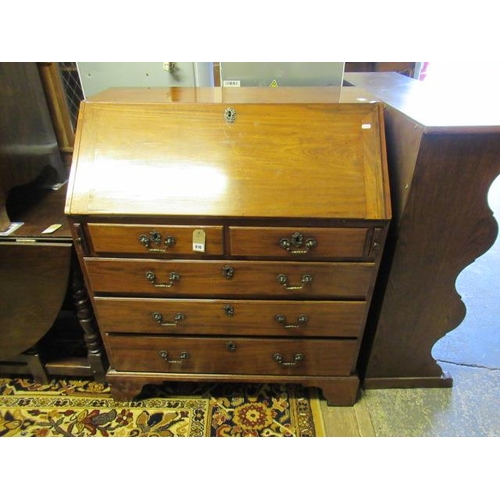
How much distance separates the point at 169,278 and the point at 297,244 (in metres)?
0.43

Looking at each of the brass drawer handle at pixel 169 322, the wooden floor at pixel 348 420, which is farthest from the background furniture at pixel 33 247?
the wooden floor at pixel 348 420

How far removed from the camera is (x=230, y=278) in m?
1.06

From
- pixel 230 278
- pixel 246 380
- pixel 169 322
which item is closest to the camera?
pixel 230 278

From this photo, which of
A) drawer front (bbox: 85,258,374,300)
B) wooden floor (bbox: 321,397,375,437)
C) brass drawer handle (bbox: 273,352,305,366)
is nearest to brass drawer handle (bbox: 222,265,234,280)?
drawer front (bbox: 85,258,374,300)

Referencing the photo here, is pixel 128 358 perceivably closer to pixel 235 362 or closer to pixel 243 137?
pixel 235 362

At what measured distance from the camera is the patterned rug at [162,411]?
1.26 m

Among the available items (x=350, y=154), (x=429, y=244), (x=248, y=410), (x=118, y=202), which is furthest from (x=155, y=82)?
(x=248, y=410)

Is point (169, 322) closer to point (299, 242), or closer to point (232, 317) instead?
point (232, 317)

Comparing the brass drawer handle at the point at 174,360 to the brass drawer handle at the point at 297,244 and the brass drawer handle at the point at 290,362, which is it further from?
the brass drawer handle at the point at 297,244

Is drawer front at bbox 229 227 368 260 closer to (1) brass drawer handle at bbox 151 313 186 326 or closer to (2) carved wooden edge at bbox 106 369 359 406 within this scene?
(1) brass drawer handle at bbox 151 313 186 326

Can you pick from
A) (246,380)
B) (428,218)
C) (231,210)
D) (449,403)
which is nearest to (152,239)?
(231,210)

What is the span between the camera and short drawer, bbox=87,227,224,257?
3.19 feet

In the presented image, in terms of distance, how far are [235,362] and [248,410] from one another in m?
0.24

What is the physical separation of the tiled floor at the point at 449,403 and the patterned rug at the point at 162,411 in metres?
0.15
